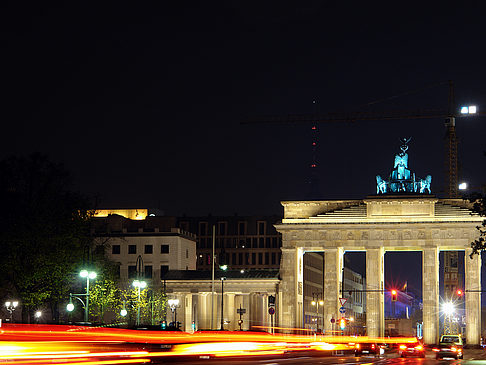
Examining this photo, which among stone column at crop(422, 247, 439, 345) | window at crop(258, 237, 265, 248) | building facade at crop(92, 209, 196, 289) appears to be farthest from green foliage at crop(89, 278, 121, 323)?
window at crop(258, 237, 265, 248)

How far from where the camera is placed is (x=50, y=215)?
80.8 meters

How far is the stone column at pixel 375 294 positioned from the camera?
111m

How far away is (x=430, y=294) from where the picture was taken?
111m

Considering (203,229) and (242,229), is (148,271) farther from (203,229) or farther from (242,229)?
(203,229)

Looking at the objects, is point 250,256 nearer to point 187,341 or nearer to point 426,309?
point 426,309

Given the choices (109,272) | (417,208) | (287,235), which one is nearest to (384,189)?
(417,208)

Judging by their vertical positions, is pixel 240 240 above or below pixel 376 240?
above

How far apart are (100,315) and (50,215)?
3175 centimetres

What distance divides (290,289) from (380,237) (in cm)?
1203

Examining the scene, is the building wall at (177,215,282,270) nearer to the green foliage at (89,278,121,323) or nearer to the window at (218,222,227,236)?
the window at (218,222,227,236)

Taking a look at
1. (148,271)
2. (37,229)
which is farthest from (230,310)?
(37,229)

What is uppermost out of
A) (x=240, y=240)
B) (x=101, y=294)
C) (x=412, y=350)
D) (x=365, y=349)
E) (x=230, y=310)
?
(x=240, y=240)

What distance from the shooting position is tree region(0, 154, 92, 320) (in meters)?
79.4

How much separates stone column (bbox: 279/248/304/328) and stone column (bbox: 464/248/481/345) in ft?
63.0
